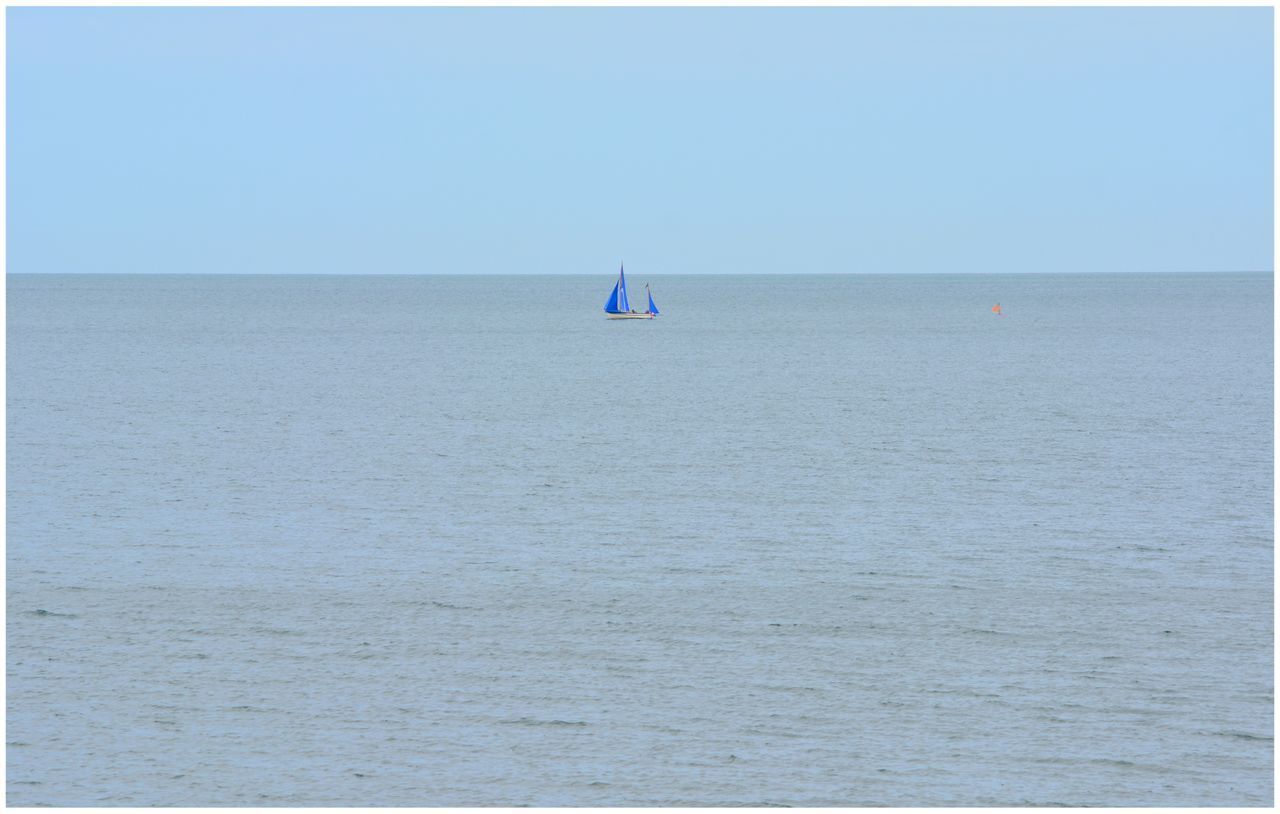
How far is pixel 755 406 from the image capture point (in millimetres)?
62250

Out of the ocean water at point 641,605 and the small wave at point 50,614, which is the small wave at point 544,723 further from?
the small wave at point 50,614

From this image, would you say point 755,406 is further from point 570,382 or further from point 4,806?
point 4,806

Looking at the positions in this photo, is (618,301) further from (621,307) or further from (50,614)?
(50,614)

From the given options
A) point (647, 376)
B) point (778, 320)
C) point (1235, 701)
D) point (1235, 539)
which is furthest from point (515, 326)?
point (1235, 701)

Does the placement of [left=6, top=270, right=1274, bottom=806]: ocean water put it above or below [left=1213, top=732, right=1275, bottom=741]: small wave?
above

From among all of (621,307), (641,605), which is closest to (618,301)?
(621,307)

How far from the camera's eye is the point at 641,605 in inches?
1079

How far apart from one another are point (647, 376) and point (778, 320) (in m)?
80.0

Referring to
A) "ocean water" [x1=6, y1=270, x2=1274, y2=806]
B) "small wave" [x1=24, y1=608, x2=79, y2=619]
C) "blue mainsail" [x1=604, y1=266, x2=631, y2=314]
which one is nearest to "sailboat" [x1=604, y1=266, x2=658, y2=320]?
"blue mainsail" [x1=604, y1=266, x2=631, y2=314]

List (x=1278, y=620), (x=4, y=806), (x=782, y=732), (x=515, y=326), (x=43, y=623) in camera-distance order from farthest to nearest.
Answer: (x=515, y=326) < (x=43, y=623) < (x=1278, y=620) < (x=782, y=732) < (x=4, y=806)

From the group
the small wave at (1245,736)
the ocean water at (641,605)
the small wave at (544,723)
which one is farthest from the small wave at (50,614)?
the small wave at (1245,736)

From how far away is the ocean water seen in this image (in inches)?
790

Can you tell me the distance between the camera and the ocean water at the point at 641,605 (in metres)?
20.1

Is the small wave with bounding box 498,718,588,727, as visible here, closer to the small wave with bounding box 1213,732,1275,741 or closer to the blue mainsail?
the small wave with bounding box 1213,732,1275,741
